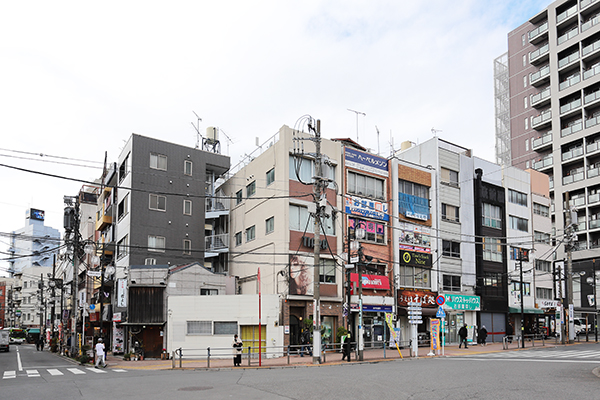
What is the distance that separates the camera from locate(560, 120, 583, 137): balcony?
6346 cm

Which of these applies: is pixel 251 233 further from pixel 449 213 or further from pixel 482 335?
pixel 482 335

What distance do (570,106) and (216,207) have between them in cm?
4658

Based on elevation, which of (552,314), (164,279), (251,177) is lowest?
(552,314)

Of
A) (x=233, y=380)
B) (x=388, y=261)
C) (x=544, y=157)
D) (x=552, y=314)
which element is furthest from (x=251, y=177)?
(x=544, y=157)

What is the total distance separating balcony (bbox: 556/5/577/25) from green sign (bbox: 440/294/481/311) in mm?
41565

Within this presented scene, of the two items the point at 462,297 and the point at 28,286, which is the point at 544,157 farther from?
the point at 28,286

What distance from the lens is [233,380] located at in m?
18.2

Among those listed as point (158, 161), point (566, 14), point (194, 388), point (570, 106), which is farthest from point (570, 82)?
point (194, 388)

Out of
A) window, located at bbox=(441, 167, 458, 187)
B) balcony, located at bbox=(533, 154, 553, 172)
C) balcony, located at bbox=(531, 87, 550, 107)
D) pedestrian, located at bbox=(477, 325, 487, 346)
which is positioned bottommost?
pedestrian, located at bbox=(477, 325, 487, 346)

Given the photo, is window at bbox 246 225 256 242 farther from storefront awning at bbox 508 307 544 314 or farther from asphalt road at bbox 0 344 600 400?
storefront awning at bbox 508 307 544 314

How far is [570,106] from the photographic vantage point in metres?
65.0

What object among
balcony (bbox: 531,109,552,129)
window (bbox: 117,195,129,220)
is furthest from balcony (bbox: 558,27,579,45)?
window (bbox: 117,195,129,220)

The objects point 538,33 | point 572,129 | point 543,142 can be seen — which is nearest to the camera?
point 572,129

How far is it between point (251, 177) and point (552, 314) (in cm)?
3447
